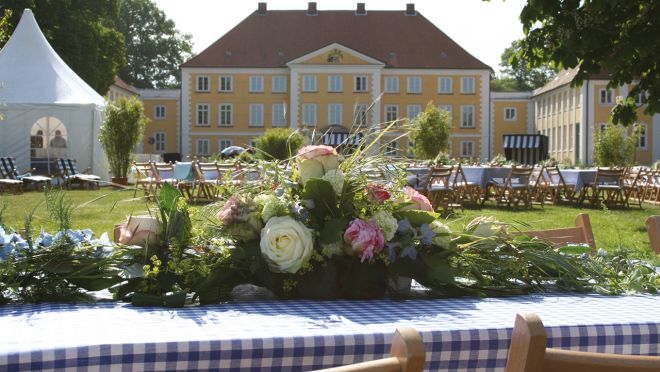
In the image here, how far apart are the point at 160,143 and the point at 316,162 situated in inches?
2490

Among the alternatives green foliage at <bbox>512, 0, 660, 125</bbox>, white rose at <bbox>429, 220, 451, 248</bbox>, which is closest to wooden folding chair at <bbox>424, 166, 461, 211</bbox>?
green foliage at <bbox>512, 0, 660, 125</bbox>

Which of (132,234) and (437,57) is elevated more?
(437,57)

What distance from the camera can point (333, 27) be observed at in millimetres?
61562

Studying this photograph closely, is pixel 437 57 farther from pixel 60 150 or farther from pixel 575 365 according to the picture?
pixel 575 365

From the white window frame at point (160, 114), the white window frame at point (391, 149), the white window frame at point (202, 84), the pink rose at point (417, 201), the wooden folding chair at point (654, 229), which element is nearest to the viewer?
the pink rose at point (417, 201)

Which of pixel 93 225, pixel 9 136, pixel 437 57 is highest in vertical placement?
pixel 437 57

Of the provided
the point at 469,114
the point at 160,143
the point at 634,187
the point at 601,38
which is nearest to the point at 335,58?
the point at 469,114

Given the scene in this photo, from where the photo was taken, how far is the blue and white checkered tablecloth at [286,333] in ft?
4.77

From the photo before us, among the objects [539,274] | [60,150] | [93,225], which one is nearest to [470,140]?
[60,150]

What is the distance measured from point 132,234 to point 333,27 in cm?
6060

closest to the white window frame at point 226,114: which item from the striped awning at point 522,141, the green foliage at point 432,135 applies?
the striped awning at point 522,141

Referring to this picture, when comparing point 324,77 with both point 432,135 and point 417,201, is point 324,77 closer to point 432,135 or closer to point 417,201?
point 432,135

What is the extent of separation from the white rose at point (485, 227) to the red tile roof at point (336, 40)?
57.1 m

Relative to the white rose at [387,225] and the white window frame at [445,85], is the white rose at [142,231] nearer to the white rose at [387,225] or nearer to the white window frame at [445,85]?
the white rose at [387,225]
